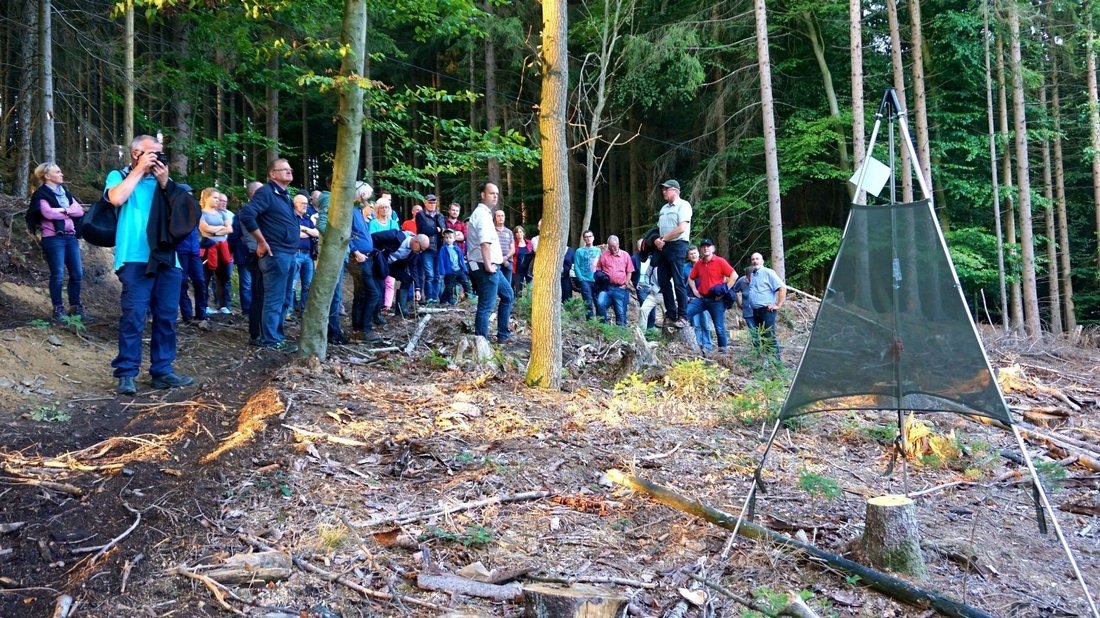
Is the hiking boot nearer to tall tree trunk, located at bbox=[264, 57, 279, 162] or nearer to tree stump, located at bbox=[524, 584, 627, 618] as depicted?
tree stump, located at bbox=[524, 584, 627, 618]

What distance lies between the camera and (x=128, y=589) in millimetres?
3150

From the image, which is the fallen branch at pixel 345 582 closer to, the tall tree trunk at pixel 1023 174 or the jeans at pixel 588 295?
the jeans at pixel 588 295

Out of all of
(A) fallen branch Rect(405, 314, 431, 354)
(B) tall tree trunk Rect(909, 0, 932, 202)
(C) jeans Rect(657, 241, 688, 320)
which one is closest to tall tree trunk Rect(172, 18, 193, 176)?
(A) fallen branch Rect(405, 314, 431, 354)

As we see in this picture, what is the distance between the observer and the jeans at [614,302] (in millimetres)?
12516

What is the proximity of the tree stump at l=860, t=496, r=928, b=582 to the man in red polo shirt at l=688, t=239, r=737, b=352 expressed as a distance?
6.61m

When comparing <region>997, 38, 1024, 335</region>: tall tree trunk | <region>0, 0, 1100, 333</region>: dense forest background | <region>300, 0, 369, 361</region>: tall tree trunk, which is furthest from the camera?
<region>997, 38, 1024, 335</region>: tall tree trunk

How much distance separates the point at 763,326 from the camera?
9953 mm

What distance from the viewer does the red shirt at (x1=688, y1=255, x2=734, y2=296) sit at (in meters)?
10.7

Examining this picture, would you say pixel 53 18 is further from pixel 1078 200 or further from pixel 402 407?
pixel 1078 200

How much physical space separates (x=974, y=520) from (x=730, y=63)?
19.1m

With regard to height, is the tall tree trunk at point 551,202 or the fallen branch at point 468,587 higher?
the tall tree trunk at point 551,202

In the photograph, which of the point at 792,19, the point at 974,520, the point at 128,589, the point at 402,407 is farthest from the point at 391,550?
the point at 792,19

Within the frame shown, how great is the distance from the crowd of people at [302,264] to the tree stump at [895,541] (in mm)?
5210

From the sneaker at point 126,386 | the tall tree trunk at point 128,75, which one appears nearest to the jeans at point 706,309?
the sneaker at point 126,386
